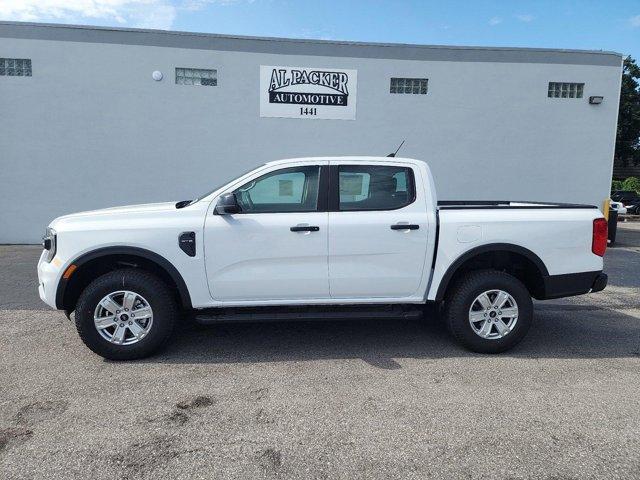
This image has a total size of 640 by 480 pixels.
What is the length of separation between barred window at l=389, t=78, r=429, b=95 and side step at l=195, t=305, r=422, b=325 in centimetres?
814

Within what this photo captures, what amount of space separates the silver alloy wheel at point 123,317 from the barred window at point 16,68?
9.08m

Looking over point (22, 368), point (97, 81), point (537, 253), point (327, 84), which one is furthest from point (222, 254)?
point (97, 81)

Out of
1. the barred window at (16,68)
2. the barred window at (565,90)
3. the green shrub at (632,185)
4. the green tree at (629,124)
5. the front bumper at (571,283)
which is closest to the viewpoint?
the front bumper at (571,283)

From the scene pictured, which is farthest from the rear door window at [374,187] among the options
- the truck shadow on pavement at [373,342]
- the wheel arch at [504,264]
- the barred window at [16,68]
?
the barred window at [16,68]

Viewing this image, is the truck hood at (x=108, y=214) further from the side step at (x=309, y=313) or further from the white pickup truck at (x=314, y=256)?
the side step at (x=309, y=313)

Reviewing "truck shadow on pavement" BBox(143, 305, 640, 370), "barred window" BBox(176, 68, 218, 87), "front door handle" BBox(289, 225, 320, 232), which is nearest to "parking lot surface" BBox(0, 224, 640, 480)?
"truck shadow on pavement" BBox(143, 305, 640, 370)

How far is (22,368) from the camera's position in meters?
3.91

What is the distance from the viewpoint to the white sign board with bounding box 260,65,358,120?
10.7 m

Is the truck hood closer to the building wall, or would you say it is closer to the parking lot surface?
the parking lot surface

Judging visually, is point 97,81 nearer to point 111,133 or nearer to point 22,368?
point 111,133

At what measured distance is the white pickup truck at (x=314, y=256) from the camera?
4008 millimetres

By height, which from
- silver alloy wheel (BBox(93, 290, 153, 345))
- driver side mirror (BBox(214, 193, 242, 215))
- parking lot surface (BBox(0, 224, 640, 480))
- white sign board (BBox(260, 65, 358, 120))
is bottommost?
parking lot surface (BBox(0, 224, 640, 480))

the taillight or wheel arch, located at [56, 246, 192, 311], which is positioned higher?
the taillight

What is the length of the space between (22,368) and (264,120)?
26.6ft
